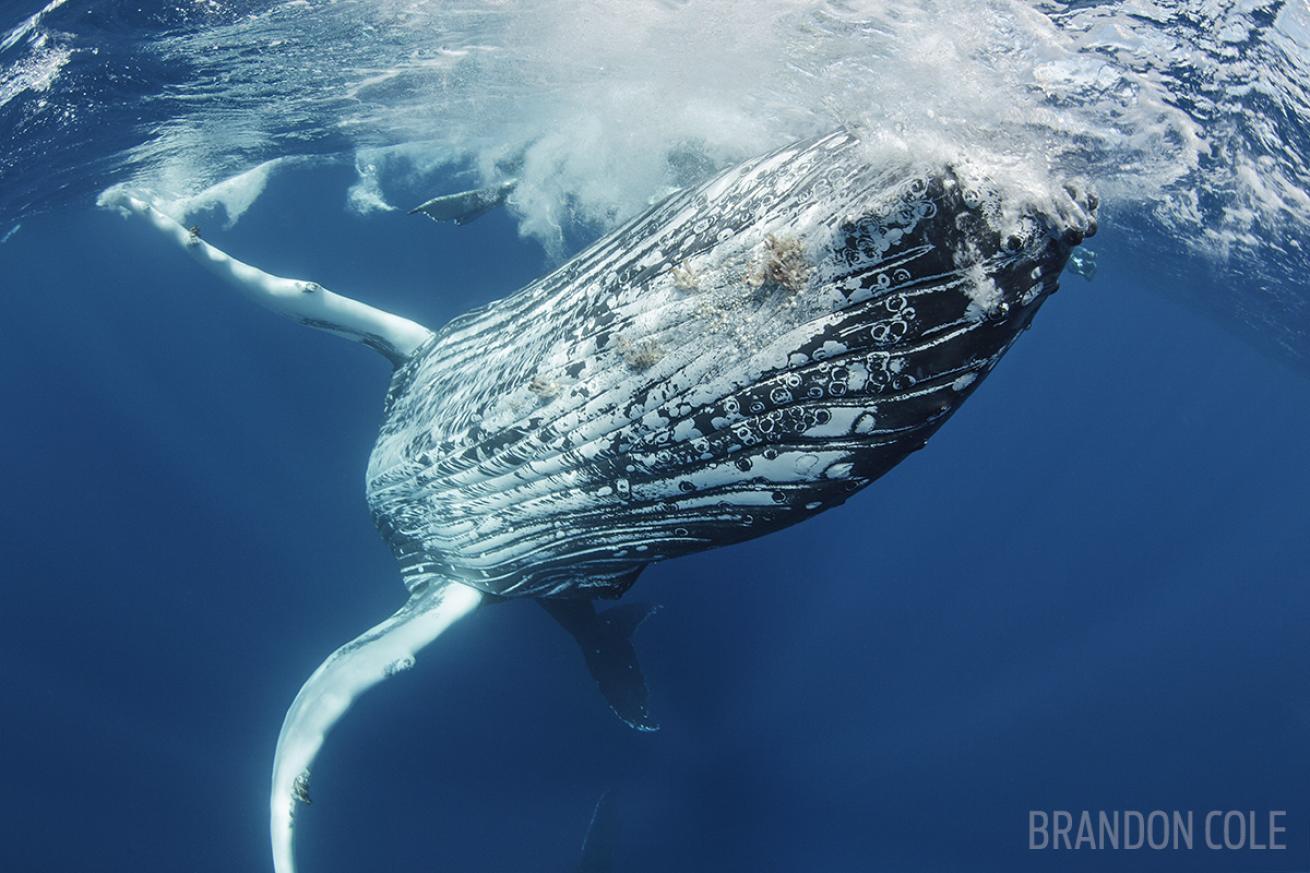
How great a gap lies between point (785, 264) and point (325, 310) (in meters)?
5.28

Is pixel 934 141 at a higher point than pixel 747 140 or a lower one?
higher

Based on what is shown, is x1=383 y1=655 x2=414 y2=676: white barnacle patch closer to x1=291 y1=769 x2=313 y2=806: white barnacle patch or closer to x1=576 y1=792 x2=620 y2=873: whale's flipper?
x1=291 y1=769 x2=313 y2=806: white barnacle patch

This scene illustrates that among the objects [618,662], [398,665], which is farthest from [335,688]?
[618,662]

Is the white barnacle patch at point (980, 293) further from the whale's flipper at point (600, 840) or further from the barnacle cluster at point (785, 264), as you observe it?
the whale's flipper at point (600, 840)

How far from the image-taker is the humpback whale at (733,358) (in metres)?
1.61

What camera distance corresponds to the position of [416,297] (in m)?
14.4

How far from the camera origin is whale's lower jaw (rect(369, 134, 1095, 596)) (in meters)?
1.61

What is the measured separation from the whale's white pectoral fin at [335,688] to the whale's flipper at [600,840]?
719 centimetres

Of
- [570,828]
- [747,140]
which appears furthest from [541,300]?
[570,828]

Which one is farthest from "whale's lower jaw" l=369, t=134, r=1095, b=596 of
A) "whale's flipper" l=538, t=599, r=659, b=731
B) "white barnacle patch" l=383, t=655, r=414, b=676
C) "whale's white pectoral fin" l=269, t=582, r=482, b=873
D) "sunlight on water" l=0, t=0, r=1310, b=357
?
"whale's flipper" l=538, t=599, r=659, b=731

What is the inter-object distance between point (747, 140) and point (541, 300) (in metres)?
7.54

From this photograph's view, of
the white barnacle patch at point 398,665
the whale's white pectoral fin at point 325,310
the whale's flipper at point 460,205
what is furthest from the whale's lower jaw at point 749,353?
the whale's flipper at point 460,205

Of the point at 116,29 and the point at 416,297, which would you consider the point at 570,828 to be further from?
the point at 116,29

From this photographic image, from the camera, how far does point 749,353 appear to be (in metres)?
1.94
